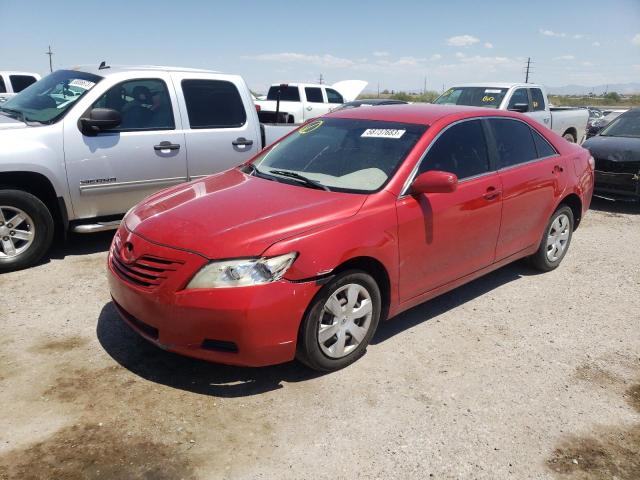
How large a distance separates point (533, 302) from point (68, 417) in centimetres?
380

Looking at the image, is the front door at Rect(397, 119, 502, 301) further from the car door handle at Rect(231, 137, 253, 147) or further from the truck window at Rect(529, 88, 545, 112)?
the truck window at Rect(529, 88, 545, 112)

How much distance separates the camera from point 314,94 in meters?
18.7

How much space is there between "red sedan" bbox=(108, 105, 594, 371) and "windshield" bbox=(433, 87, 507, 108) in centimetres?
685

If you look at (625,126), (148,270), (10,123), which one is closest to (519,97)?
(625,126)

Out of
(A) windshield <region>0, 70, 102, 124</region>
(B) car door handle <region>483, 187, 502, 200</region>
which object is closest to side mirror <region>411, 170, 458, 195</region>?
(B) car door handle <region>483, 187, 502, 200</region>

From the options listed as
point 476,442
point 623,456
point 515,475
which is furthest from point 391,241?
point 623,456

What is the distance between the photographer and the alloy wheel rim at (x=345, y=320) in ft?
10.8

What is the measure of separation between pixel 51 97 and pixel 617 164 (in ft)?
26.5

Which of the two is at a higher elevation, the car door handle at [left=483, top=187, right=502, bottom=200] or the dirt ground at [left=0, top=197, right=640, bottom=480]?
the car door handle at [left=483, top=187, right=502, bottom=200]

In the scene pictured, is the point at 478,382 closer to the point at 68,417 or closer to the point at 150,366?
the point at 150,366

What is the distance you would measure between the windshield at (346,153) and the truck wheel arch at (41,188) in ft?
6.82

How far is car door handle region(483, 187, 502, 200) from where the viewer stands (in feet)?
13.8

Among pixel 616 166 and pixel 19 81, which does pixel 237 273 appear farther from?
pixel 19 81

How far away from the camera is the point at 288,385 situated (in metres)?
3.33
